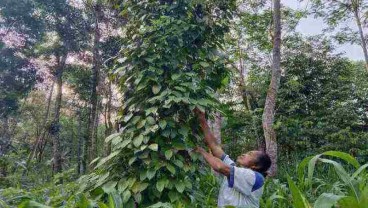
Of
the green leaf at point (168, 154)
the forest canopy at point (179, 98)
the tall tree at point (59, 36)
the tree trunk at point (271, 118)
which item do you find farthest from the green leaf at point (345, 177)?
the tall tree at point (59, 36)

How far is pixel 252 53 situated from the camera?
38.3 feet

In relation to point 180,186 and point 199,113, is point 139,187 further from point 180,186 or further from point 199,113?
point 199,113

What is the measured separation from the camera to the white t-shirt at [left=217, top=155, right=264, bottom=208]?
2338mm

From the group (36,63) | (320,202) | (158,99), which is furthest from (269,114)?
(36,63)

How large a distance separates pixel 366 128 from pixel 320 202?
1031cm

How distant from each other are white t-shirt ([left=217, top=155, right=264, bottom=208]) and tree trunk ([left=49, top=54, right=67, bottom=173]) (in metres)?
9.65

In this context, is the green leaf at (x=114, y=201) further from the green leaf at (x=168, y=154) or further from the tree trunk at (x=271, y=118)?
the tree trunk at (x=271, y=118)

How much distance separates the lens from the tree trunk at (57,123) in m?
11.3

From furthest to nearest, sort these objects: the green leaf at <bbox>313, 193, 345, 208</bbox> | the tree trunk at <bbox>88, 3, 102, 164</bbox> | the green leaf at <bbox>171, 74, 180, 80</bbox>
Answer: the tree trunk at <bbox>88, 3, 102, 164</bbox>
the green leaf at <bbox>171, 74, 180, 80</bbox>
the green leaf at <bbox>313, 193, 345, 208</bbox>

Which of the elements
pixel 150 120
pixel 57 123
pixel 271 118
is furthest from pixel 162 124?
pixel 57 123

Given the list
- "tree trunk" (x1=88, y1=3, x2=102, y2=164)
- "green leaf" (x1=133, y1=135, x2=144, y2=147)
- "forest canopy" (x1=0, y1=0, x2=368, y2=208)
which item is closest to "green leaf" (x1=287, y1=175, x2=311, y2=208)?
"forest canopy" (x1=0, y1=0, x2=368, y2=208)

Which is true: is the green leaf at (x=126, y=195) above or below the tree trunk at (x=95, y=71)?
below

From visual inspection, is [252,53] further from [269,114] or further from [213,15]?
[213,15]

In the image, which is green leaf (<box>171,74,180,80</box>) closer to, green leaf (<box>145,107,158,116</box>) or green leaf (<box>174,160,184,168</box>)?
green leaf (<box>145,107,158,116</box>)
